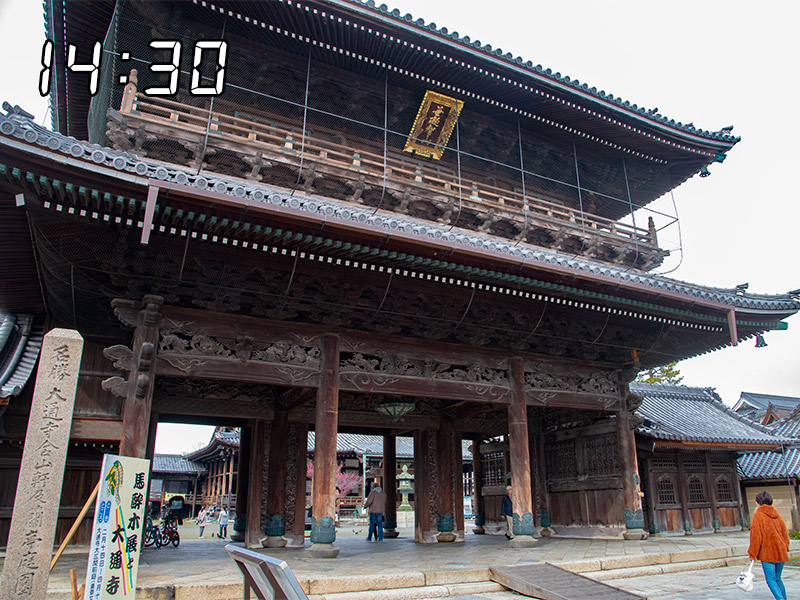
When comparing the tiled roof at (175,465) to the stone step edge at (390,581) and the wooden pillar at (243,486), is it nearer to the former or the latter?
the wooden pillar at (243,486)

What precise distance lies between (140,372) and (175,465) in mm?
30029

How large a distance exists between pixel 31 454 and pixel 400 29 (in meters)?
9.37

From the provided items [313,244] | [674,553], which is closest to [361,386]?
[313,244]

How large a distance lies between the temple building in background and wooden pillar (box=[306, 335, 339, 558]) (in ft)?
0.13

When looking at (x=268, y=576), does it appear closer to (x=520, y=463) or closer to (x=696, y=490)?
(x=520, y=463)

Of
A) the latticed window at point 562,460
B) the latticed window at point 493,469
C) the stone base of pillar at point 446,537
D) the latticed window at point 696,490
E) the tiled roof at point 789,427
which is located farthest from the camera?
the tiled roof at point 789,427

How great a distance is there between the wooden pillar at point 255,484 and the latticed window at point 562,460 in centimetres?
742

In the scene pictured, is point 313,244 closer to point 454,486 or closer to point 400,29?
point 400,29

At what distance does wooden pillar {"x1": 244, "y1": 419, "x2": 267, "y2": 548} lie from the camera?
39.8ft

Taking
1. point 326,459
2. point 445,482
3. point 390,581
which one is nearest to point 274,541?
point 326,459

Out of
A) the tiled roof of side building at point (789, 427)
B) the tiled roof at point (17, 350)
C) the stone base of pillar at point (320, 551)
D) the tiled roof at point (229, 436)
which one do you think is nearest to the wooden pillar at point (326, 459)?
the stone base of pillar at point (320, 551)

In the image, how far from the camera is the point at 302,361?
9.99 meters

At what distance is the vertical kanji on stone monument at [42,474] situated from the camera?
555cm

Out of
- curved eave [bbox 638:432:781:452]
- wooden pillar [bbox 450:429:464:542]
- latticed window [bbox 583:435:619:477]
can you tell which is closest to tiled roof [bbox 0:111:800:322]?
latticed window [bbox 583:435:619:477]
